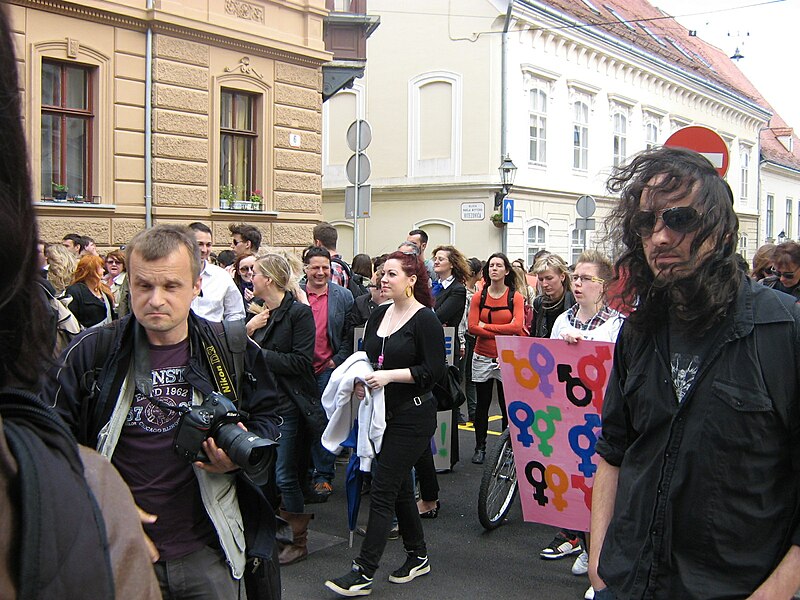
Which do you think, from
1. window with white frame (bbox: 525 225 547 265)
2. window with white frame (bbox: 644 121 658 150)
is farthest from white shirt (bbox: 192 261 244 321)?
window with white frame (bbox: 644 121 658 150)

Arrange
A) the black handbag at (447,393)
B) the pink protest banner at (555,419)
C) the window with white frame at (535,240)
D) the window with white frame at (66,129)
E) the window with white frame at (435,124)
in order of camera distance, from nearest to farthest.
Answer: the pink protest banner at (555,419), the black handbag at (447,393), the window with white frame at (66,129), the window with white frame at (435,124), the window with white frame at (535,240)

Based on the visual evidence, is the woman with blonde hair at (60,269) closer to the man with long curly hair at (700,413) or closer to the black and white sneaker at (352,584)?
the black and white sneaker at (352,584)

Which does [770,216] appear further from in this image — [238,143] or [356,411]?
[356,411]

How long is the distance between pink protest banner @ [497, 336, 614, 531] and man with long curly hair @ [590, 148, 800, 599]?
8.99 ft

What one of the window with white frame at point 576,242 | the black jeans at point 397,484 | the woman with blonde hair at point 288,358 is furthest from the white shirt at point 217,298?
the window with white frame at point 576,242

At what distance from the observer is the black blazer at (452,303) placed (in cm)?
880

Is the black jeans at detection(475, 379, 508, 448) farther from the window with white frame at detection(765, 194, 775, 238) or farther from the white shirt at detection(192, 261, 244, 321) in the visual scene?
the window with white frame at detection(765, 194, 775, 238)

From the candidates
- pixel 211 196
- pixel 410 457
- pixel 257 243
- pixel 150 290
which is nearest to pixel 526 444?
pixel 410 457

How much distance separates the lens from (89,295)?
7.58 m

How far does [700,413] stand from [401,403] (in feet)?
10.4

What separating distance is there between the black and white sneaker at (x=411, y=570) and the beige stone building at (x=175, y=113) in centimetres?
862

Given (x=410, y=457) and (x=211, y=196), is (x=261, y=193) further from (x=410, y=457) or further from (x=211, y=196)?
(x=410, y=457)

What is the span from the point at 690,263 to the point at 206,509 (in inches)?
69.9

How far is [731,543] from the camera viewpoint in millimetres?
2131
